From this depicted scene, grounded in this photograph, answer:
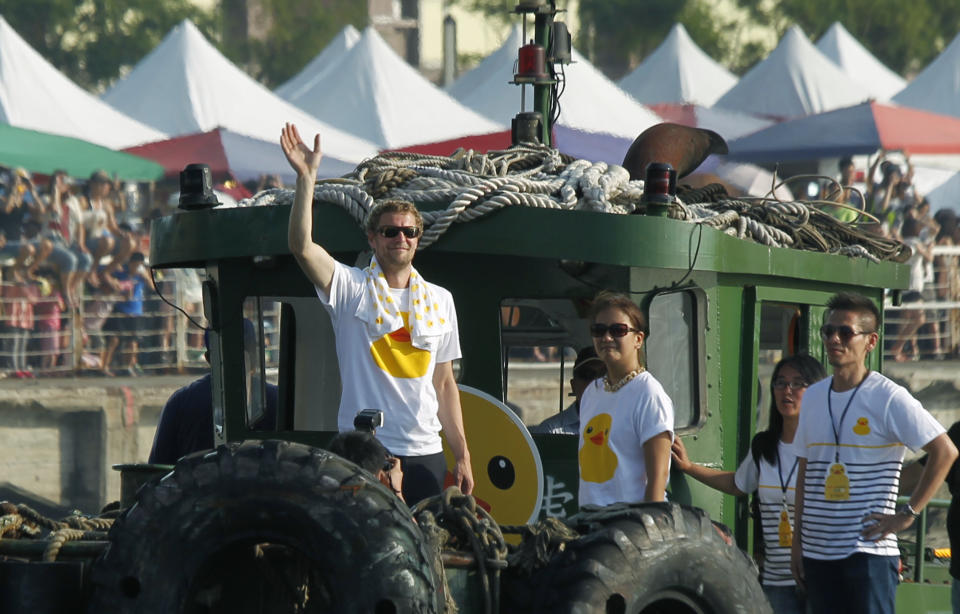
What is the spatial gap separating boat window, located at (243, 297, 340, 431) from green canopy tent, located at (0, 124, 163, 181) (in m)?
11.6

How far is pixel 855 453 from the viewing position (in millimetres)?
6141

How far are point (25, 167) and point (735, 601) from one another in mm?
14535

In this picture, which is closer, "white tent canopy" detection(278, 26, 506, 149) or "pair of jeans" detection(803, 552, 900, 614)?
"pair of jeans" detection(803, 552, 900, 614)

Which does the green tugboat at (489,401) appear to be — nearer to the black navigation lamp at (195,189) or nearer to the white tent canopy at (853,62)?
the black navigation lamp at (195,189)

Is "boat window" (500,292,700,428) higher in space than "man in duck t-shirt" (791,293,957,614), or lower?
higher

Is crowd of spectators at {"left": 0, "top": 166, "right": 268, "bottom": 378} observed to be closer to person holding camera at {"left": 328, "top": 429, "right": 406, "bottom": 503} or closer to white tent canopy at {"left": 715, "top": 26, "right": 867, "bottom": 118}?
person holding camera at {"left": 328, "top": 429, "right": 406, "bottom": 503}

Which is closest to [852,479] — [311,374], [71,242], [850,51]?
[311,374]

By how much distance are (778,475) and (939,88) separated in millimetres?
22461

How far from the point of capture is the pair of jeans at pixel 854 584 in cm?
615

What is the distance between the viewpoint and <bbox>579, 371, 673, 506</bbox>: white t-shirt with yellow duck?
5.89 metres

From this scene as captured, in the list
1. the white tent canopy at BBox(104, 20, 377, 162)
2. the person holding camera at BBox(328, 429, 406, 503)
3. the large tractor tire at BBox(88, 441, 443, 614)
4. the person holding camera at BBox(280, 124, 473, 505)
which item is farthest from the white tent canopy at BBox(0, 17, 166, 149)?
the large tractor tire at BBox(88, 441, 443, 614)

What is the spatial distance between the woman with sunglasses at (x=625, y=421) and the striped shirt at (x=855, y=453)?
690 mm

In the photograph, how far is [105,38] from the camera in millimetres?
46344

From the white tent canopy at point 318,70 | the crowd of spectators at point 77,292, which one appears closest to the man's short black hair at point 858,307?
the crowd of spectators at point 77,292
